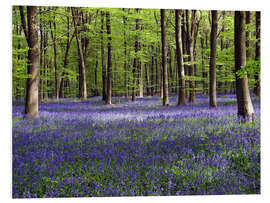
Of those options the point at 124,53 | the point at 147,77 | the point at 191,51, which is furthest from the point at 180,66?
the point at 124,53

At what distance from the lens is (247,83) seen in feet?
17.4

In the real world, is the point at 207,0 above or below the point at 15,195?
above

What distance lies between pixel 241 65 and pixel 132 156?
361 centimetres

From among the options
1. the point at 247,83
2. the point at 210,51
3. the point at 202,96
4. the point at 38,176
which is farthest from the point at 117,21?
the point at 38,176

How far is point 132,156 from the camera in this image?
13.2 feet

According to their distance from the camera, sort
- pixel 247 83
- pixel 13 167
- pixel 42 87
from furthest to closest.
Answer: pixel 42 87, pixel 247 83, pixel 13 167

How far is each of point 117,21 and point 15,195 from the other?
19.7 ft

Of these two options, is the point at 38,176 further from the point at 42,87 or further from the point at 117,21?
the point at 117,21

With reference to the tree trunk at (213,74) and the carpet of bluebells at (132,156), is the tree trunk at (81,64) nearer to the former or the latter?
the carpet of bluebells at (132,156)

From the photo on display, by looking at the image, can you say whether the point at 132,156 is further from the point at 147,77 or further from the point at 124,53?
the point at 147,77

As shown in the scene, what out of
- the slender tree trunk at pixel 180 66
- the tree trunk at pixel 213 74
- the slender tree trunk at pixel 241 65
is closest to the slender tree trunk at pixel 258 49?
the slender tree trunk at pixel 241 65

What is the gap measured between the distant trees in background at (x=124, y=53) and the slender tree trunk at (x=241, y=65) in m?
0.04

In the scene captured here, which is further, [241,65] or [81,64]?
[81,64]

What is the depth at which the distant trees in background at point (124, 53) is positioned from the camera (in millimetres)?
5230
